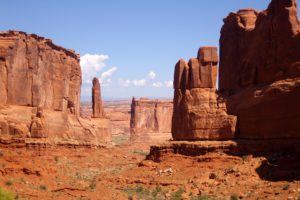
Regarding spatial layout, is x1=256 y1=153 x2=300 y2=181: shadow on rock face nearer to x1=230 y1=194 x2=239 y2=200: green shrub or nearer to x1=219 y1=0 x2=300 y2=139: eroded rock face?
x1=219 y1=0 x2=300 y2=139: eroded rock face

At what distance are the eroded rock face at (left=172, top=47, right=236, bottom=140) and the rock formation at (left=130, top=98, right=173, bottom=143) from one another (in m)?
62.9

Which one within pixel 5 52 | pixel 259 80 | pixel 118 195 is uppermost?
pixel 5 52

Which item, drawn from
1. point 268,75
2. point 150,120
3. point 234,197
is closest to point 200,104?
point 268,75

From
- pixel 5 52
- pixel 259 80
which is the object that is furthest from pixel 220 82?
pixel 5 52

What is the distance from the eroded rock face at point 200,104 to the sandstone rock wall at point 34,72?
68.8 ft

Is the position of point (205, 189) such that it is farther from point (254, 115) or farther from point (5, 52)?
point (5, 52)

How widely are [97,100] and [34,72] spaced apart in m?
19.6

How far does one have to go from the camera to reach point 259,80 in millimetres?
42562

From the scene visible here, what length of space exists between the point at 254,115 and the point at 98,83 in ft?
144

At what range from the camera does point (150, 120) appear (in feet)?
376

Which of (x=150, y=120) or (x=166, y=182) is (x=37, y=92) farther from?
(x=150, y=120)

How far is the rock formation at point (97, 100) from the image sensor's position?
80.2m

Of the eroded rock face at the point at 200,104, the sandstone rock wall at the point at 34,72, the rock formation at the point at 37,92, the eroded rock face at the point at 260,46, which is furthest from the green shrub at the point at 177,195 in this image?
the sandstone rock wall at the point at 34,72

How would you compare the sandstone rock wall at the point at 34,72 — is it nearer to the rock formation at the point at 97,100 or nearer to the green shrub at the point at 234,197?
the rock formation at the point at 97,100
